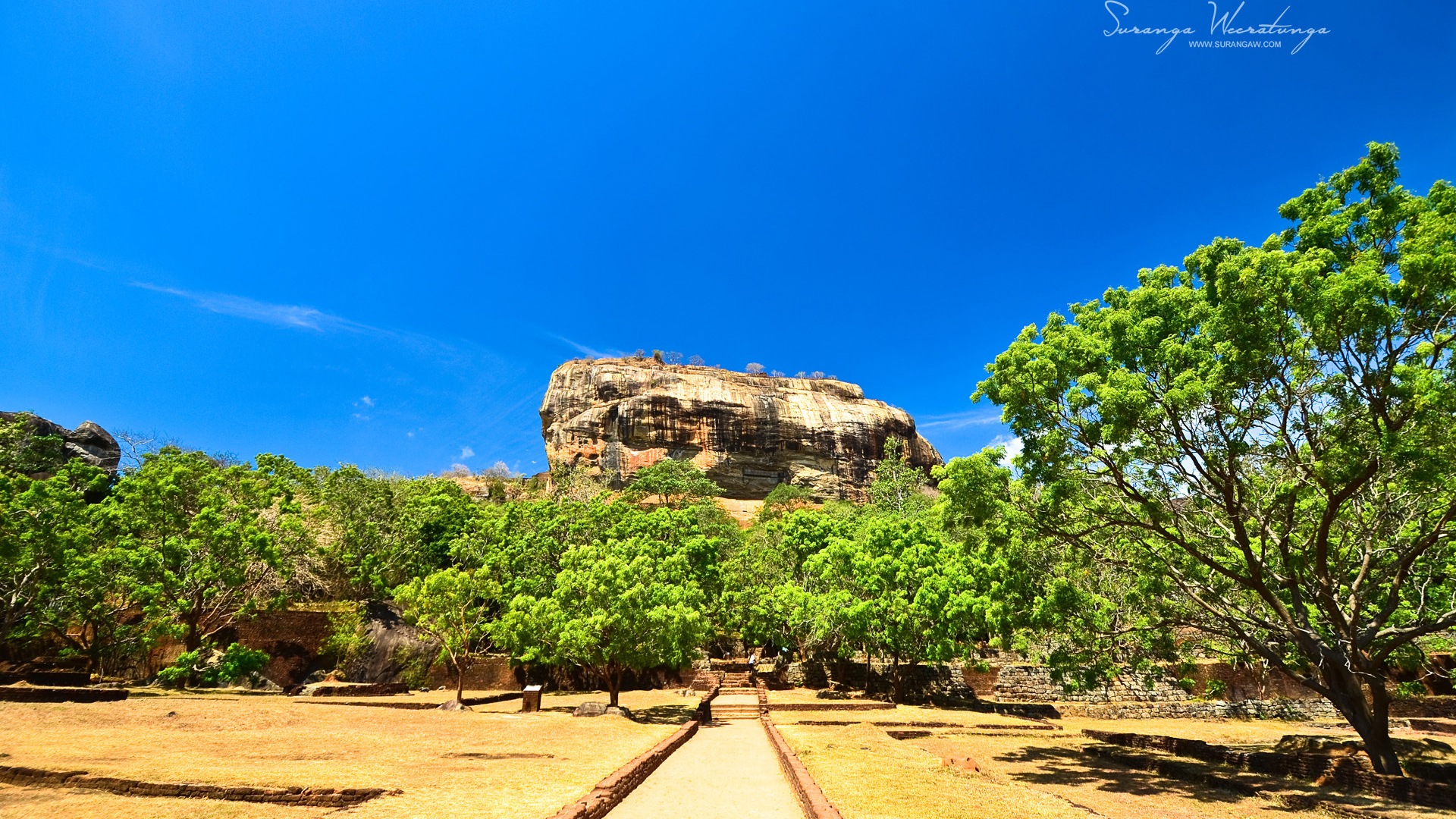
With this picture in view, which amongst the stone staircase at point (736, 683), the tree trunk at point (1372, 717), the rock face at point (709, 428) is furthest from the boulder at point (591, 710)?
the rock face at point (709, 428)

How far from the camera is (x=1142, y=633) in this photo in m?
13.3

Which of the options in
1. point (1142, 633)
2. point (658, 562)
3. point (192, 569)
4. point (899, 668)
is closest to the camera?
point (1142, 633)

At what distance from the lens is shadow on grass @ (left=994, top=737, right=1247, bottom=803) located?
11078 mm

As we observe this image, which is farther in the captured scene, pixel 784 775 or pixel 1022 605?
pixel 1022 605

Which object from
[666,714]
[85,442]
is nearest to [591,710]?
[666,714]

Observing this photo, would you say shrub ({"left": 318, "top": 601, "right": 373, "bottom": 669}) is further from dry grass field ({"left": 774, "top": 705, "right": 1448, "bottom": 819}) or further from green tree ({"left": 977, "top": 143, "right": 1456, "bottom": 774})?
green tree ({"left": 977, "top": 143, "right": 1456, "bottom": 774})

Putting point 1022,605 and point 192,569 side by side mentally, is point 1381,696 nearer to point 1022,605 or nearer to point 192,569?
point 1022,605

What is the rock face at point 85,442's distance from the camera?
120ft

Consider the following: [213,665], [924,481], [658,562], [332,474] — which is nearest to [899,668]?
[658,562]

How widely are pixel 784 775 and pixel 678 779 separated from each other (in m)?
1.82

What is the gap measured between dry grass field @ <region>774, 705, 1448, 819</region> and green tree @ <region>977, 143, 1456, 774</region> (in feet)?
9.80

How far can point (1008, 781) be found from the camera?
11188 millimetres

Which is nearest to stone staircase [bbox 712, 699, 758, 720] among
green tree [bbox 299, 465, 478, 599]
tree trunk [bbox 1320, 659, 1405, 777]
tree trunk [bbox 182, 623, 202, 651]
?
A: tree trunk [bbox 1320, 659, 1405, 777]

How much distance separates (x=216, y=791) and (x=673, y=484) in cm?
5272
